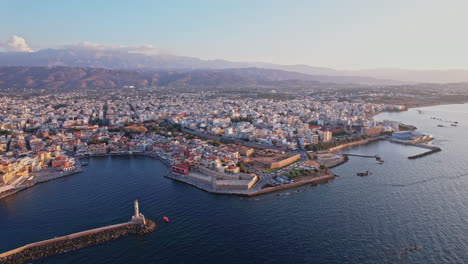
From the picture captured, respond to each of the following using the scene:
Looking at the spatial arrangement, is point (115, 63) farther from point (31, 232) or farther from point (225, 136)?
point (31, 232)

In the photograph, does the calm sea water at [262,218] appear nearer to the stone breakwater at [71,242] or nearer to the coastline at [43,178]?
the stone breakwater at [71,242]

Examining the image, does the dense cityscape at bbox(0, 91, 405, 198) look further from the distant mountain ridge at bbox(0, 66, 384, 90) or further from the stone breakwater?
the distant mountain ridge at bbox(0, 66, 384, 90)

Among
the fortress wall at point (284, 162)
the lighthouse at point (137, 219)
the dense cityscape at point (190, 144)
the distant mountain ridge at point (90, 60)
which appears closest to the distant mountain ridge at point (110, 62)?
the distant mountain ridge at point (90, 60)

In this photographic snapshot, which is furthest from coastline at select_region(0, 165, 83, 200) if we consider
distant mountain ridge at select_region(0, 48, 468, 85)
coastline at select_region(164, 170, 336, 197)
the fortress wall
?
distant mountain ridge at select_region(0, 48, 468, 85)

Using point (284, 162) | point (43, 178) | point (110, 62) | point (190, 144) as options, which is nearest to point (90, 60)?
point (110, 62)

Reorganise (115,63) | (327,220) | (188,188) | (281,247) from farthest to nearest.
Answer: (115,63) → (188,188) → (327,220) → (281,247)

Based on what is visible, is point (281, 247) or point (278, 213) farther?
point (278, 213)

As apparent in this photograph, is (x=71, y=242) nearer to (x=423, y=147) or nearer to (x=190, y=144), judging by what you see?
(x=190, y=144)

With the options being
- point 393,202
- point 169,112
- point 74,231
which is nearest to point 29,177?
point 74,231
